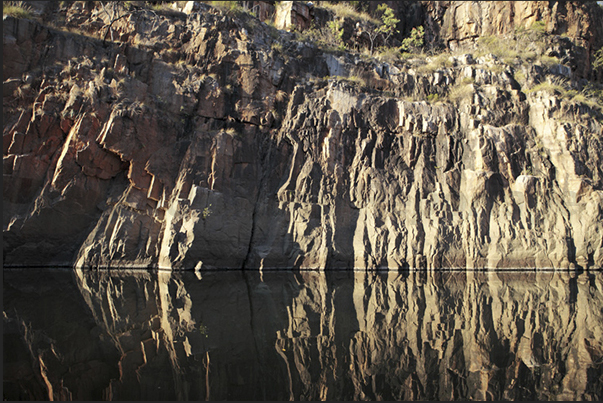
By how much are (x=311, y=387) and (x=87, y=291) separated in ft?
29.0

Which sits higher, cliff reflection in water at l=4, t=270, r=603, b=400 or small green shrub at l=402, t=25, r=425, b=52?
small green shrub at l=402, t=25, r=425, b=52

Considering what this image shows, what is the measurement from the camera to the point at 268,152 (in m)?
20.8

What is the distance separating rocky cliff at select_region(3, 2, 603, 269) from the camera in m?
17.8

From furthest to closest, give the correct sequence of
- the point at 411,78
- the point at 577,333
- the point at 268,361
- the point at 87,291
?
the point at 411,78
the point at 87,291
the point at 577,333
the point at 268,361

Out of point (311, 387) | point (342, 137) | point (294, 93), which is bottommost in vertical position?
point (311, 387)

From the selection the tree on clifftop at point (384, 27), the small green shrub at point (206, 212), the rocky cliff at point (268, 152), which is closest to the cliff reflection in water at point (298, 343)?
the small green shrub at point (206, 212)

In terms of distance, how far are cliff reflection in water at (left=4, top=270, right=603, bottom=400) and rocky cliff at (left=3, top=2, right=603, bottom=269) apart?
6018 mm

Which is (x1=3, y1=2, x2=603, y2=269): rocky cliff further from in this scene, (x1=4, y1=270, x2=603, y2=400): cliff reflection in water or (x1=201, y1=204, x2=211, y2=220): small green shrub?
(x1=4, y1=270, x2=603, y2=400): cliff reflection in water

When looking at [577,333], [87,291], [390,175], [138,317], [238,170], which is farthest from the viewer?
[390,175]

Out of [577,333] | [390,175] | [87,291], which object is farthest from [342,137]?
[577,333]

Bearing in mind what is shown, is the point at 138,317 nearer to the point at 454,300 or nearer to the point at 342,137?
the point at 454,300

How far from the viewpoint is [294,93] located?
874 inches

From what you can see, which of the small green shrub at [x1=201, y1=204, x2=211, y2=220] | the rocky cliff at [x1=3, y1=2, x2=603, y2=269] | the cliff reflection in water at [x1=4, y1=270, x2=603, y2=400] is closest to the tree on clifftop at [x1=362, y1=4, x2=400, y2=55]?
the rocky cliff at [x1=3, y1=2, x2=603, y2=269]

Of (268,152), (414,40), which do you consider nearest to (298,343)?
(268,152)
